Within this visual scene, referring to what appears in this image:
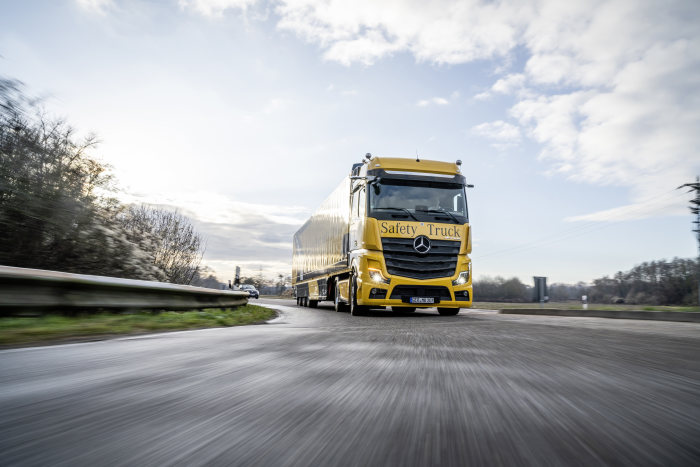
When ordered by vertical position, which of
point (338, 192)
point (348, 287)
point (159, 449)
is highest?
point (338, 192)

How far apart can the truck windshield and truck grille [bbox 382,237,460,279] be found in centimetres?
73

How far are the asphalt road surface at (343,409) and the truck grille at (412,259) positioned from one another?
10.4 m

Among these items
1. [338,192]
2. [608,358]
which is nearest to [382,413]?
[608,358]

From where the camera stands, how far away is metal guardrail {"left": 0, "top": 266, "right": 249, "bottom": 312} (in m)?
6.03

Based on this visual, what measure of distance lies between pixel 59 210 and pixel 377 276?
24.9ft

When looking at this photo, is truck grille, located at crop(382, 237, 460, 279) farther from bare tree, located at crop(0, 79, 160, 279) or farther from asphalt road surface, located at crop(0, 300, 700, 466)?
asphalt road surface, located at crop(0, 300, 700, 466)

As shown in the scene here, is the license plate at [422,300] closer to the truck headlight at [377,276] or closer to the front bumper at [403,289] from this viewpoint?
the front bumper at [403,289]

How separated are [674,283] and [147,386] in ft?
292

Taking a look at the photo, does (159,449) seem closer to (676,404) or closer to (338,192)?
(676,404)

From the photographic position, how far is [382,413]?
5.93 feet

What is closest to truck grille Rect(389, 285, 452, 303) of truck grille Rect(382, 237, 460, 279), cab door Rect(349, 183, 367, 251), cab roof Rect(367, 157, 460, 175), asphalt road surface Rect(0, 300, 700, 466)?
truck grille Rect(382, 237, 460, 279)

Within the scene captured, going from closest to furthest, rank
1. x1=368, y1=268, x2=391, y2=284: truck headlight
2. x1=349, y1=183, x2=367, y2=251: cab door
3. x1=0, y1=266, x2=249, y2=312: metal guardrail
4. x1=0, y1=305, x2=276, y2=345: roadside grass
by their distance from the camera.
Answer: x1=0, y1=305, x2=276, y2=345: roadside grass
x1=0, y1=266, x2=249, y2=312: metal guardrail
x1=368, y1=268, x2=391, y2=284: truck headlight
x1=349, y1=183, x2=367, y2=251: cab door

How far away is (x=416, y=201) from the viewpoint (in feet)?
A: 48.1

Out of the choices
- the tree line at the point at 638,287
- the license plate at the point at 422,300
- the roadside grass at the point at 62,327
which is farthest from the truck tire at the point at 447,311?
the tree line at the point at 638,287
